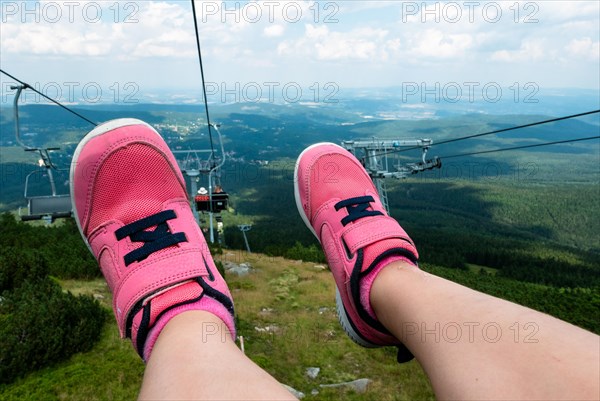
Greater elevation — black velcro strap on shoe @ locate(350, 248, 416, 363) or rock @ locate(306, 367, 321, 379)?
black velcro strap on shoe @ locate(350, 248, 416, 363)

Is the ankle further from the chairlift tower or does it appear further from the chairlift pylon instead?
the chairlift tower

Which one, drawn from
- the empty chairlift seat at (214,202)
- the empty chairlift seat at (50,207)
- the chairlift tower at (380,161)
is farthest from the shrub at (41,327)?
the chairlift tower at (380,161)

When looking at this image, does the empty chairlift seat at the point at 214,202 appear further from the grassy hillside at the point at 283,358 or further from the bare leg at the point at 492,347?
the bare leg at the point at 492,347

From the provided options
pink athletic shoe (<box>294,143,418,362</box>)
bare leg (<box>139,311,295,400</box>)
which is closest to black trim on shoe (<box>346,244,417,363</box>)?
pink athletic shoe (<box>294,143,418,362</box>)

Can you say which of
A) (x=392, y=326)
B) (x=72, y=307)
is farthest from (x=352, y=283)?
(x=72, y=307)

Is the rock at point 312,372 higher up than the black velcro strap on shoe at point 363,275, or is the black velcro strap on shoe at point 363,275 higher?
the black velcro strap on shoe at point 363,275

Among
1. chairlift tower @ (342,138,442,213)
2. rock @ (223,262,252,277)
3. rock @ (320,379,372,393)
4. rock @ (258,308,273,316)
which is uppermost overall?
chairlift tower @ (342,138,442,213)
